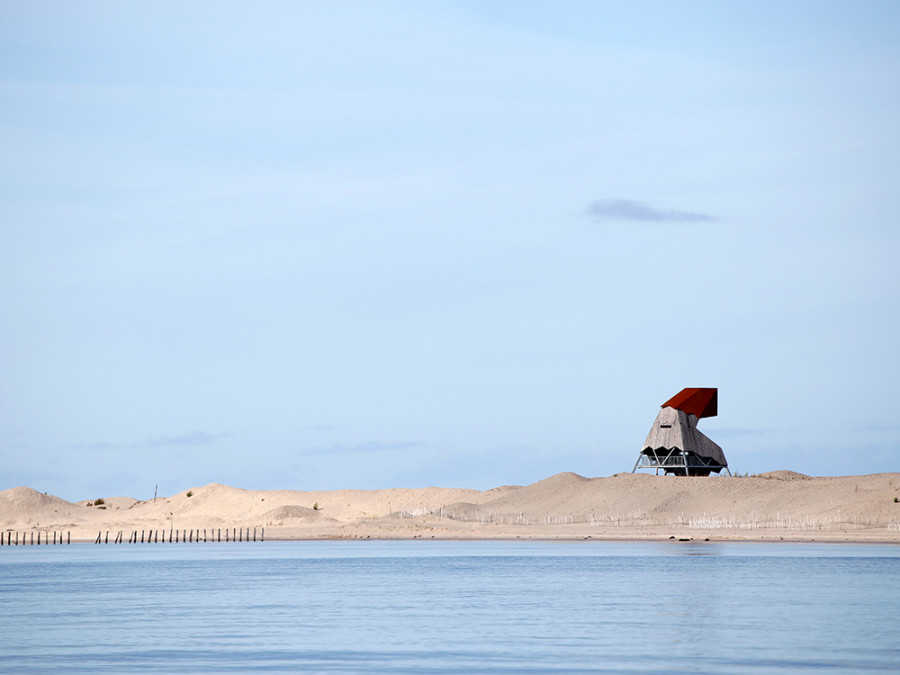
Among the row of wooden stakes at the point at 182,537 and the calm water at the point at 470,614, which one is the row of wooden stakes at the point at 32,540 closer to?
the row of wooden stakes at the point at 182,537

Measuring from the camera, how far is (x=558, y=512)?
11769cm

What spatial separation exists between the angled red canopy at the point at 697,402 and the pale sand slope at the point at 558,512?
6.82 meters

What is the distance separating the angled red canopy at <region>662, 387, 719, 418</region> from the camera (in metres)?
114

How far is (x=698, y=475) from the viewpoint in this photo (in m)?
117

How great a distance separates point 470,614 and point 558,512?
73541mm

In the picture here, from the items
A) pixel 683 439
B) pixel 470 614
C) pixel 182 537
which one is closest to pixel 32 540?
pixel 182 537

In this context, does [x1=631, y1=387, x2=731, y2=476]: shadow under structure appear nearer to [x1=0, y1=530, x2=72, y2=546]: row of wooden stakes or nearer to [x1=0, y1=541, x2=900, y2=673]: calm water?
[x1=0, y1=541, x2=900, y2=673]: calm water

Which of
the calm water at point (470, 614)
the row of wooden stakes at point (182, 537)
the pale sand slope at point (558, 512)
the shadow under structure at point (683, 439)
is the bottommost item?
the calm water at point (470, 614)

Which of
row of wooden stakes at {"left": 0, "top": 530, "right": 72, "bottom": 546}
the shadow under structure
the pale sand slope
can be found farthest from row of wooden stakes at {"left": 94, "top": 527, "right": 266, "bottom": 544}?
the shadow under structure

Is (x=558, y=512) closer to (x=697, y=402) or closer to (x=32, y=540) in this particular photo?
(x=697, y=402)

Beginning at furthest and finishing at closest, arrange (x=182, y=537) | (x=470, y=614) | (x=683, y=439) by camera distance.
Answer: (x=182, y=537) → (x=683, y=439) → (x=470, y=614)

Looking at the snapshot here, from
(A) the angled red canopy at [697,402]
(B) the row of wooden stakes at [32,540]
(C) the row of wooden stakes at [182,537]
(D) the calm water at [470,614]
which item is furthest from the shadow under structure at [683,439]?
(B) the row of wooden stakes at [32,540]

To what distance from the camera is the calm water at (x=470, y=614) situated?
110 feet

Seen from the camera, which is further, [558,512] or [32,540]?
[32,540]
